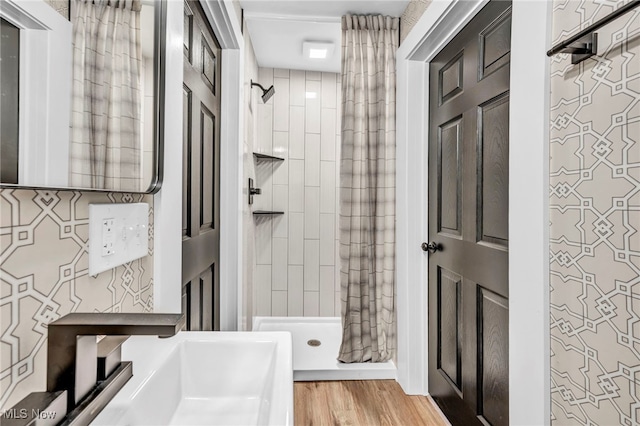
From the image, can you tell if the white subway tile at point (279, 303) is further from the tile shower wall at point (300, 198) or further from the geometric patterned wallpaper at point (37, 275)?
the geometric patterned wallpaper at point (37, 275)

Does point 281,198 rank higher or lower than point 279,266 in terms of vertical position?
higher

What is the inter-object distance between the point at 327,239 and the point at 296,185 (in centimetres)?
55

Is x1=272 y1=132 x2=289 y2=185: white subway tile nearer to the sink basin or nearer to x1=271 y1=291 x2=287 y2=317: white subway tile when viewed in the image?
x1=271 y1=291 x2=287 y2=317: white subway tile

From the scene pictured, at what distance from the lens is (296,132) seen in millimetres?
2898

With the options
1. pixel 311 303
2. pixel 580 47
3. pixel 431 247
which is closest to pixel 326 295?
pixel 311 303

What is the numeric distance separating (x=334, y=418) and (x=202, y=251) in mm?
1046

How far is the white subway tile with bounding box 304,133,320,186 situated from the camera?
292 centimetres

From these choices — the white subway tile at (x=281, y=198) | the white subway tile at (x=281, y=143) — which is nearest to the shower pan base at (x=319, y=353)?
the white subway tile at (x=281, y=198)

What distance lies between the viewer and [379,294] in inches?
82.1

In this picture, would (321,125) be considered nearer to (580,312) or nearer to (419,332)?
(419,332)

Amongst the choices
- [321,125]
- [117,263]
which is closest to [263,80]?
[321,125]

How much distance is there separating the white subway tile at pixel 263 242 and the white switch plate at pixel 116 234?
2064 millimetres

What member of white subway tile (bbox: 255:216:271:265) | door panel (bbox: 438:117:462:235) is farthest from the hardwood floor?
white subway tile (bbox: 255:216:271:265)

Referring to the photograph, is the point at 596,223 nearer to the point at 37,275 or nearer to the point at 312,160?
the point at 37,275
